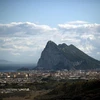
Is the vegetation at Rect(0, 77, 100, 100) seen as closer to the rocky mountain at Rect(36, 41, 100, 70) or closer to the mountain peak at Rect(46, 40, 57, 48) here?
the rocky mountain at Rect(36, 41, 100, 70)

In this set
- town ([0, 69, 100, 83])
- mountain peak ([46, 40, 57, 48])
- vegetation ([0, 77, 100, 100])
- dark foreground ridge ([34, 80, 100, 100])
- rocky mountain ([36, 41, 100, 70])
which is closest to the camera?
dark foreground ridge ([34, 80, 100, 100])

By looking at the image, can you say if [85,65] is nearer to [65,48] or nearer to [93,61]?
[93,61]

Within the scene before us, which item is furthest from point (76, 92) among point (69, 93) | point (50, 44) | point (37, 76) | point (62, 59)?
point (50, 44)

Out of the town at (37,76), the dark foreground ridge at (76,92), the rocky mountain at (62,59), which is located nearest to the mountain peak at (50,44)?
the rocky mountain at (62,59)

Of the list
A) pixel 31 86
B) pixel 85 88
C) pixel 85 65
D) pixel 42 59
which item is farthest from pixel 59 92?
pixel 42 59

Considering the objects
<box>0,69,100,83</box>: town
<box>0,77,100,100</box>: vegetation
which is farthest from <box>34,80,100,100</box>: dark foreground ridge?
<box>0,69,100,83</box>: town

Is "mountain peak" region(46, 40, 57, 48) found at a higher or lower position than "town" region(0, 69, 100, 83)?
higher

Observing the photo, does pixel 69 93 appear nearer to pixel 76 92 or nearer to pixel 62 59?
pixel 76 92

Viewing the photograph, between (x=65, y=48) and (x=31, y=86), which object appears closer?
(x=31, y=86)
